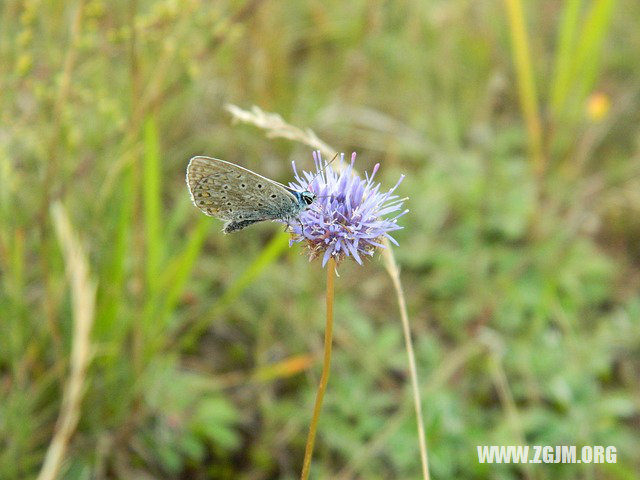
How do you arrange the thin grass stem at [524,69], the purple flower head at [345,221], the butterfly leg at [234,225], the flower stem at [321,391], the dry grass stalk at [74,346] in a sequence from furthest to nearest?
the thin grass stem at [524,69] → the dry grass stalk at [74,346] → the butterfly leg at [234,225] → the purple flower head at [345,221] → the flower stem at [321,391]

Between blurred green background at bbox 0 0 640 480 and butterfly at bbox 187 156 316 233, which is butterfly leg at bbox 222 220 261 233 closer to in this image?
butterfly at bbox 187 156 316 233

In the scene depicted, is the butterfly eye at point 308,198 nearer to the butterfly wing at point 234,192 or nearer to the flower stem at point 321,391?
→ the butterfly wing at point 234,192

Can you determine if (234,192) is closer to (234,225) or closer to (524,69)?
(234,225)

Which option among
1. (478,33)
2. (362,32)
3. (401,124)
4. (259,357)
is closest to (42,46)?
(259,357)

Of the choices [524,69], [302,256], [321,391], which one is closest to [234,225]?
[321,391]

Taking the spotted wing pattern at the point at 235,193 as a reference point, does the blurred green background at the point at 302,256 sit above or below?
above

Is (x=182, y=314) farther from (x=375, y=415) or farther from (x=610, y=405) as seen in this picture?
(x=610, y=405)

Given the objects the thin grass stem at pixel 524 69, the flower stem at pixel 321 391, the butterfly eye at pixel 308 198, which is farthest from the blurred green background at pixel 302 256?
the flower stem at pixel 321 391
